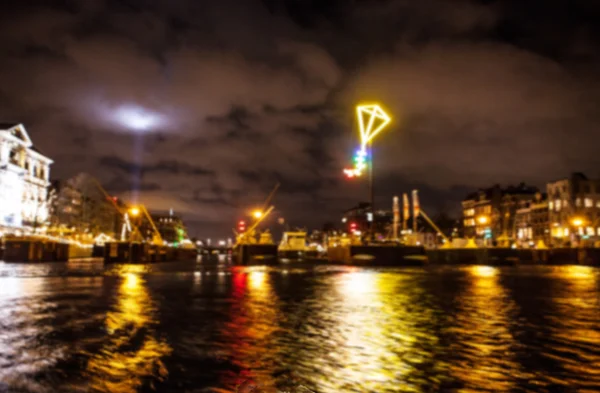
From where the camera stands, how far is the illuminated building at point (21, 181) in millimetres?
104000

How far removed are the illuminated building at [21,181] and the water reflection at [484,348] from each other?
104942 mm

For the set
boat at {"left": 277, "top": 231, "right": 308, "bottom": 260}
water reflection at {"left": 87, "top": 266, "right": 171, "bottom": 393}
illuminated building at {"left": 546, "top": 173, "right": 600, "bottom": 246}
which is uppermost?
illuminated building at {"left": 546, "top": 173, "right": 600, "bottom": 246}

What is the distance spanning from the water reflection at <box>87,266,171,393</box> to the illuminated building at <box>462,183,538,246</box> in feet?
462

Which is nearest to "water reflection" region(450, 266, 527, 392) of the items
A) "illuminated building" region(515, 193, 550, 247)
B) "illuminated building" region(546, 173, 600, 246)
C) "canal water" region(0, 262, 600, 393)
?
"canal water" region(0, 262, 600, 393)

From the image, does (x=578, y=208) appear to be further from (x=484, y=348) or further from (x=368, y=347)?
(x=368, y=347)

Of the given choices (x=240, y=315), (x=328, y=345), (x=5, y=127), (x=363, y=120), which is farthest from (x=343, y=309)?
(x=5, y=127)

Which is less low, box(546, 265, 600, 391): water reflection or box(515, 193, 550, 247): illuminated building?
box(515, 193, 550, 247): illuminated building

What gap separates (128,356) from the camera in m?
8.38

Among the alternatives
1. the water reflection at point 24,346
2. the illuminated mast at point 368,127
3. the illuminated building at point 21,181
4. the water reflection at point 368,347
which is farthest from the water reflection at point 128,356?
the illuminated building at point 21,181

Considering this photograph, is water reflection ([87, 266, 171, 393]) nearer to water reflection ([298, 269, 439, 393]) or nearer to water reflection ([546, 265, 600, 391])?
water reflection ([298, 269, 439, 393])

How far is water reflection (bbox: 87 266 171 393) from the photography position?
6746 mm

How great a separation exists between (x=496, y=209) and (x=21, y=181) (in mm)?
128816

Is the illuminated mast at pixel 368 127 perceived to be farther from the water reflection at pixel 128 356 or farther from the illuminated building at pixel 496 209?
the illuminated building at pixel 496 209

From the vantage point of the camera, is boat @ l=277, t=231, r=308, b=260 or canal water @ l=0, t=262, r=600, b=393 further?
boat @ l=277, t=231, r=308, b=260
